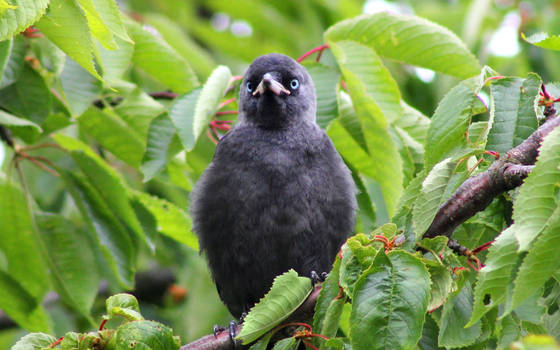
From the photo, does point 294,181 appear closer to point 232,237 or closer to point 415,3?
point 232,237

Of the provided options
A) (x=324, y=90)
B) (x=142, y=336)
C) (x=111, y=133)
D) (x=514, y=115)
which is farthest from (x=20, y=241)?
(x=514, y=115)

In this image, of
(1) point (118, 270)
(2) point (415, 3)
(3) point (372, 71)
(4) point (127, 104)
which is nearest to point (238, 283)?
(1) point (118, 270)

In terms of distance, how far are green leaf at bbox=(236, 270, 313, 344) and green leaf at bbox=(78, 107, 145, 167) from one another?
1528 mm

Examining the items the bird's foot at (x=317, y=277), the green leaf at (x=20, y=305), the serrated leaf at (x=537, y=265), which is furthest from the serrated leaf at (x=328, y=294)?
the green leaf at (x=20, y=305)

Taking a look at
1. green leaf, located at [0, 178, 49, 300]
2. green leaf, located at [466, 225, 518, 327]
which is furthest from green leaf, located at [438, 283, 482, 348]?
green leaf, located at [0, 178, 49, 300]

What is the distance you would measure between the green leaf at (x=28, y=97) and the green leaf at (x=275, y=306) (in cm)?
158

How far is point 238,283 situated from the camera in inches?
145

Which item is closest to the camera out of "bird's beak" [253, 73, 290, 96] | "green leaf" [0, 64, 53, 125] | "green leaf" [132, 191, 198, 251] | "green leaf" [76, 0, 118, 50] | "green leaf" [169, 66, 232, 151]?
"green leaf" [76, 0, 118, 50]

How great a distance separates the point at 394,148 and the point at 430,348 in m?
0.99

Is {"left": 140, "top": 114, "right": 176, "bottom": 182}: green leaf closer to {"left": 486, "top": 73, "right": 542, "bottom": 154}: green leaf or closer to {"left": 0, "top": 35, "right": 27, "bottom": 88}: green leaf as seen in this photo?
{"left": 0, "top": 35, "right": 27, "bottom": 88}: green leaf

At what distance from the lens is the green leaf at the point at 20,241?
3516 millimetres

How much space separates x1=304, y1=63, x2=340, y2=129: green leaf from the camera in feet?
11.0

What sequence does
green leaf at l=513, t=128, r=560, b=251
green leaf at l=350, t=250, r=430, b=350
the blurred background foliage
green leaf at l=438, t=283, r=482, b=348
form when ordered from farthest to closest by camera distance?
the blurred background foliage → green leaf at l=438, t=283, r=482, b=348 → green leaf at l=350, t=250, r=430, b=350 → green leaf at l=513, t=128, r=560, b=251

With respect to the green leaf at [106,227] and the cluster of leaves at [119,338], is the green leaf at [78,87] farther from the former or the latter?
the cluster of leaves at [119,338]
